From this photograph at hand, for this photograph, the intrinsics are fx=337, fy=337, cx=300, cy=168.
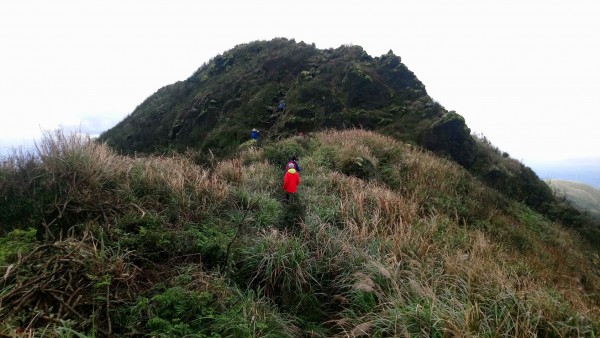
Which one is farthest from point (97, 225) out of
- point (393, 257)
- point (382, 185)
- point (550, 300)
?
point (382, 185)

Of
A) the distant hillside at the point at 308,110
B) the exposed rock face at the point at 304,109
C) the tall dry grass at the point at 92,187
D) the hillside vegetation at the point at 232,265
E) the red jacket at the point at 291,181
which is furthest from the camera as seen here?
the exposed rock face at the point at 304,109

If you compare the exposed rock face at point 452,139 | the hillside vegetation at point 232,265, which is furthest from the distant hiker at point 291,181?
the exposed rock face at point 452,139

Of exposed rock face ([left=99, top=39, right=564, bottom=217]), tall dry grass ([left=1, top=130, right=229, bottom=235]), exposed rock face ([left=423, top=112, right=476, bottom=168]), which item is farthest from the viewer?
exposed rock face ([left=99, top=39, right=564, bottom=217])

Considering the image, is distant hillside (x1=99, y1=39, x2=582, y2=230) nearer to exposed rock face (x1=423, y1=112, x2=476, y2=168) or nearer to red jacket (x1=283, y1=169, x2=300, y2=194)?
exposed rock face (x1=423, y1=112, x2=476, y2=168)

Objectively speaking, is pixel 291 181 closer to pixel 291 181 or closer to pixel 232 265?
pixel 291 181

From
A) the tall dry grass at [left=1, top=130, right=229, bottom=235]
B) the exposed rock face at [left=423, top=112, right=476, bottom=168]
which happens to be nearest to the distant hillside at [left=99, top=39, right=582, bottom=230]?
the exposed rock face at [left=423, top=112, right=476, bottom=168]

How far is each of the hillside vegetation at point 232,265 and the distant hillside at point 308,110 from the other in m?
3.90

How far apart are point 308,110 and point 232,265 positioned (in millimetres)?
16272

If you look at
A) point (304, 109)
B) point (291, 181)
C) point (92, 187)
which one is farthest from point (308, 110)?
point (92, 187)

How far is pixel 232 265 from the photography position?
4152mm

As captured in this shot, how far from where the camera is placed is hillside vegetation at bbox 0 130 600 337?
2.90 meters

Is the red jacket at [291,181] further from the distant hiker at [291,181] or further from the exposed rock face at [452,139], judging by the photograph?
the exposed rock face at [452,139]

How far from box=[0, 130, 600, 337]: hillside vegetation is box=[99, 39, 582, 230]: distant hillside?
390cm

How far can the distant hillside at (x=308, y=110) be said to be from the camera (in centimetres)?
1444
